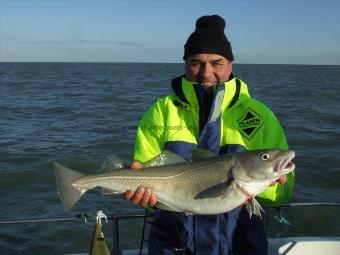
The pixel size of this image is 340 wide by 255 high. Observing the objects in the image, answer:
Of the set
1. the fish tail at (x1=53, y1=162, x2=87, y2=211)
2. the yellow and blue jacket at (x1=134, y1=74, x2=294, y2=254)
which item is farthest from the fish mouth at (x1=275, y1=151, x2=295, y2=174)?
the fish tail at (x1=53, y1=162, x2=87, y2=211)

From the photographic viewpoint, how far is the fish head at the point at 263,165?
11.0ft

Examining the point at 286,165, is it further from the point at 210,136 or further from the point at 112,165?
the point at 112,165

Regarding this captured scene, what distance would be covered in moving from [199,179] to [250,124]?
0.64 metres

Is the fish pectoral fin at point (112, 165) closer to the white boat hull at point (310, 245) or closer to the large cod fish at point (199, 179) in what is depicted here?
the large cod fish at point (199, 179)

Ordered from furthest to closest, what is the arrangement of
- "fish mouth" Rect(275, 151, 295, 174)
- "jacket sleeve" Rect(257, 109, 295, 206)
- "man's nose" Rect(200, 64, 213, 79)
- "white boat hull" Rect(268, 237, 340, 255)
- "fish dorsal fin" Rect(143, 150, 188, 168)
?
1. "white boat hull" Rect(268, 237, 340, 255)
2. "man's nose" Rect(200, 64, 213, 79)
3. "jacket sleeve" Rect(257, 109, 295, 206)
4. "fish dorsal fin" Rect(143, 150, 188, 168)
5. "fish mouth" Rect(275, 151, 295, 174)

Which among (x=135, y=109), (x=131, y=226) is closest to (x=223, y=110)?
(x=131, y=226)

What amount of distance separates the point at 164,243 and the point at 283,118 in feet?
68.4

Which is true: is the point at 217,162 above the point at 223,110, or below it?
below

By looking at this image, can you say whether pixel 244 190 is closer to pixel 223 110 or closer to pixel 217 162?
pixel 217 162

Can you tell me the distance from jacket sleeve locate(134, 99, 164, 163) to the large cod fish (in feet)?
0.79

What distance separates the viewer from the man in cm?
378

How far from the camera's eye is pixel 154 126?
4.05 metres

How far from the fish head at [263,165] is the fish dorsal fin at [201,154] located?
218 millimetres

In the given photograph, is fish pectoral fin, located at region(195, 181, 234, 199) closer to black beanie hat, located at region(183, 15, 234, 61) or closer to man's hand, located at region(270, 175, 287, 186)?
man's hand, located at region(270, 175, 287, 186)
